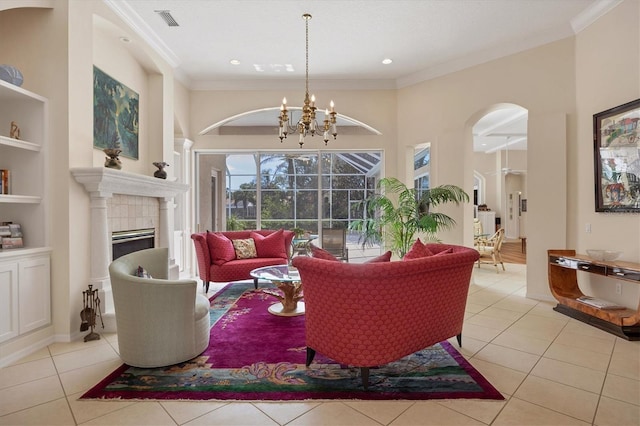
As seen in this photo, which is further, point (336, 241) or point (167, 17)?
point (336, 241)

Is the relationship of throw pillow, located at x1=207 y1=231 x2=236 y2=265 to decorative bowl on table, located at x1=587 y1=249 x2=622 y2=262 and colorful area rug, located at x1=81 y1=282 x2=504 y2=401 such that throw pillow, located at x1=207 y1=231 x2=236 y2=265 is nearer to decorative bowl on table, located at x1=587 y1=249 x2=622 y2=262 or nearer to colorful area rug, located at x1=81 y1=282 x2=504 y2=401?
colorful area rug, located at x1=81 y1=282 x2=504 y2=401

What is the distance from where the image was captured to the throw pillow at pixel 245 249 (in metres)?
5.35

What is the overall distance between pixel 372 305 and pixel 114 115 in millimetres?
4003

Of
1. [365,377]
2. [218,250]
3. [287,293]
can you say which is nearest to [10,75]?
[218,250]

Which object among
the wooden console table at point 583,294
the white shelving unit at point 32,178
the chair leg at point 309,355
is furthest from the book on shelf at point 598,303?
the white shelving unit at point 32,178

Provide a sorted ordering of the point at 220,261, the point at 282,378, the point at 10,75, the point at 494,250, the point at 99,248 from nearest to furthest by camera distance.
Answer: the point at 282,378 < the point at 10,75 < the point at 99,248 < the point at 220,261 < the point at 494,250

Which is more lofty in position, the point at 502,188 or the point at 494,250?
the point at 502,188

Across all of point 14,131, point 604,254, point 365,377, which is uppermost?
point 14,131

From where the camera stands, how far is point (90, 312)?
3.31 metres

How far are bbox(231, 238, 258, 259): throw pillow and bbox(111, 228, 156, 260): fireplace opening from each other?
122cm

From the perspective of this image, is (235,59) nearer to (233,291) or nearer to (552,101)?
(233,291)

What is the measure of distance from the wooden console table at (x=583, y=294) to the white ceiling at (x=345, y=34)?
9.63 ft

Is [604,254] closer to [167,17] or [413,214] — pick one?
[413,214]

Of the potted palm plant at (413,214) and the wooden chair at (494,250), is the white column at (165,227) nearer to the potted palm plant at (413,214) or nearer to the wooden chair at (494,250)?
the potted palm plant at (413,214)
